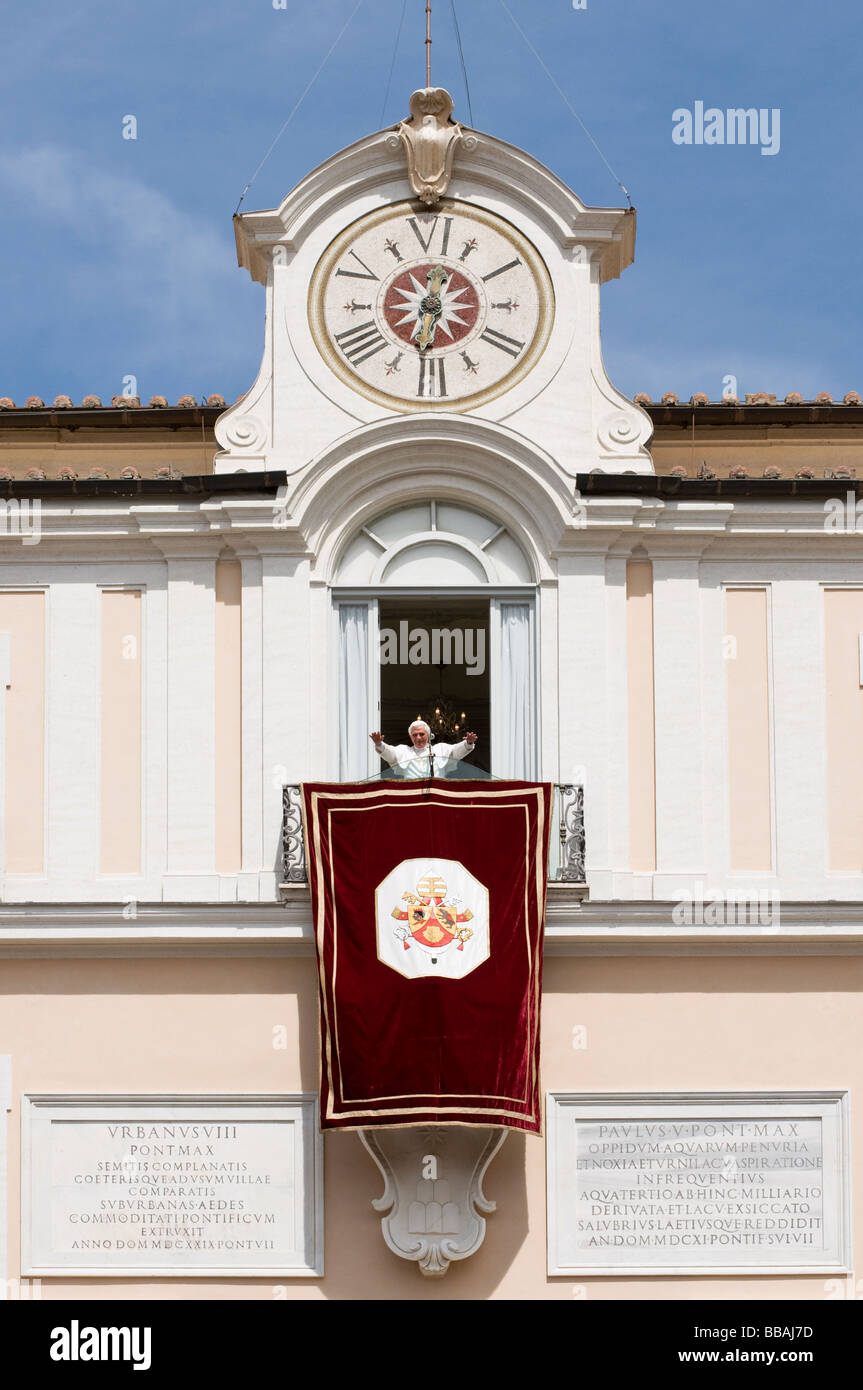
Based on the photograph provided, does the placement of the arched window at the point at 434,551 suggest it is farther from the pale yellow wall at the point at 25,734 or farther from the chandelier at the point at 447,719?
the pale yellow wall at the point at 25,734

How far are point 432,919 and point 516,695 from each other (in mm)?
2304

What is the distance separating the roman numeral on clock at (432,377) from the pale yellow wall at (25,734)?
3.86 m

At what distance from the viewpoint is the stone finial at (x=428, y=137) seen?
778 inches

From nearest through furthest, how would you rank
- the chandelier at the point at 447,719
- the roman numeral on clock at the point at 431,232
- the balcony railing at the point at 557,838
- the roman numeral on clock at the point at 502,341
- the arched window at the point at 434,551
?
the balcony railing at the point at 557,838 → the arched window at the point at 434,551 → the roman numeral on clock at the point at 502,341 → the roman numeral on clock at the point at 431,232 → the chandelier at the point at 447,719

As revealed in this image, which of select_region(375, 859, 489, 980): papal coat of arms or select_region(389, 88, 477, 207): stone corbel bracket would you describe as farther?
select_region(389, 88, 477, 207): stone corbel bracket

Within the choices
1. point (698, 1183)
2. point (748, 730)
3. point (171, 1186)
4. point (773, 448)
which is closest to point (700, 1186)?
point (698, 1183)

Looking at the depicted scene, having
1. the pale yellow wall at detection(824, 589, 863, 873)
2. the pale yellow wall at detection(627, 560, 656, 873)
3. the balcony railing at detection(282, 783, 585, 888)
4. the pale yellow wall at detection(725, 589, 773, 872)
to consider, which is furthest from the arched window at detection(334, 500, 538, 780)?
the pale yellow wall at detection(824, 589, 863, 873)

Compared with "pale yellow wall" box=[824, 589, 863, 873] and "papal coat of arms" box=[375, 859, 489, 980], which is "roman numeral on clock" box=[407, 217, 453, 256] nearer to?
"pale yellow wall" box=[824, 589, 863, 873]

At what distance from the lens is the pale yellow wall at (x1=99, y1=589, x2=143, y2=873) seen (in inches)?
744

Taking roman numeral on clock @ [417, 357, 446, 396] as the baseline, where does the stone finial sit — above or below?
above

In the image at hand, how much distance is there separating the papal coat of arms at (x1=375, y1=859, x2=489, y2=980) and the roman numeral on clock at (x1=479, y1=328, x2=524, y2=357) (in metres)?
4.73

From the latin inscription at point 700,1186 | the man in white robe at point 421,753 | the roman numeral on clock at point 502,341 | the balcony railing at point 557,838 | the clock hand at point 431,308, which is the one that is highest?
the clock hand at point 431,308

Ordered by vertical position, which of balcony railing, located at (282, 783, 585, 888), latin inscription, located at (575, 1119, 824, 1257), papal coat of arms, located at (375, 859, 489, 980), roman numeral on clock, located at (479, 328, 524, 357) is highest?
roman numeral on clock, located at (479, 328, 524, 357)

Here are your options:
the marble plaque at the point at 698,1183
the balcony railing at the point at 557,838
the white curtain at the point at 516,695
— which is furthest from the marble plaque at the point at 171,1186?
the white curtain at the point at 516,695
